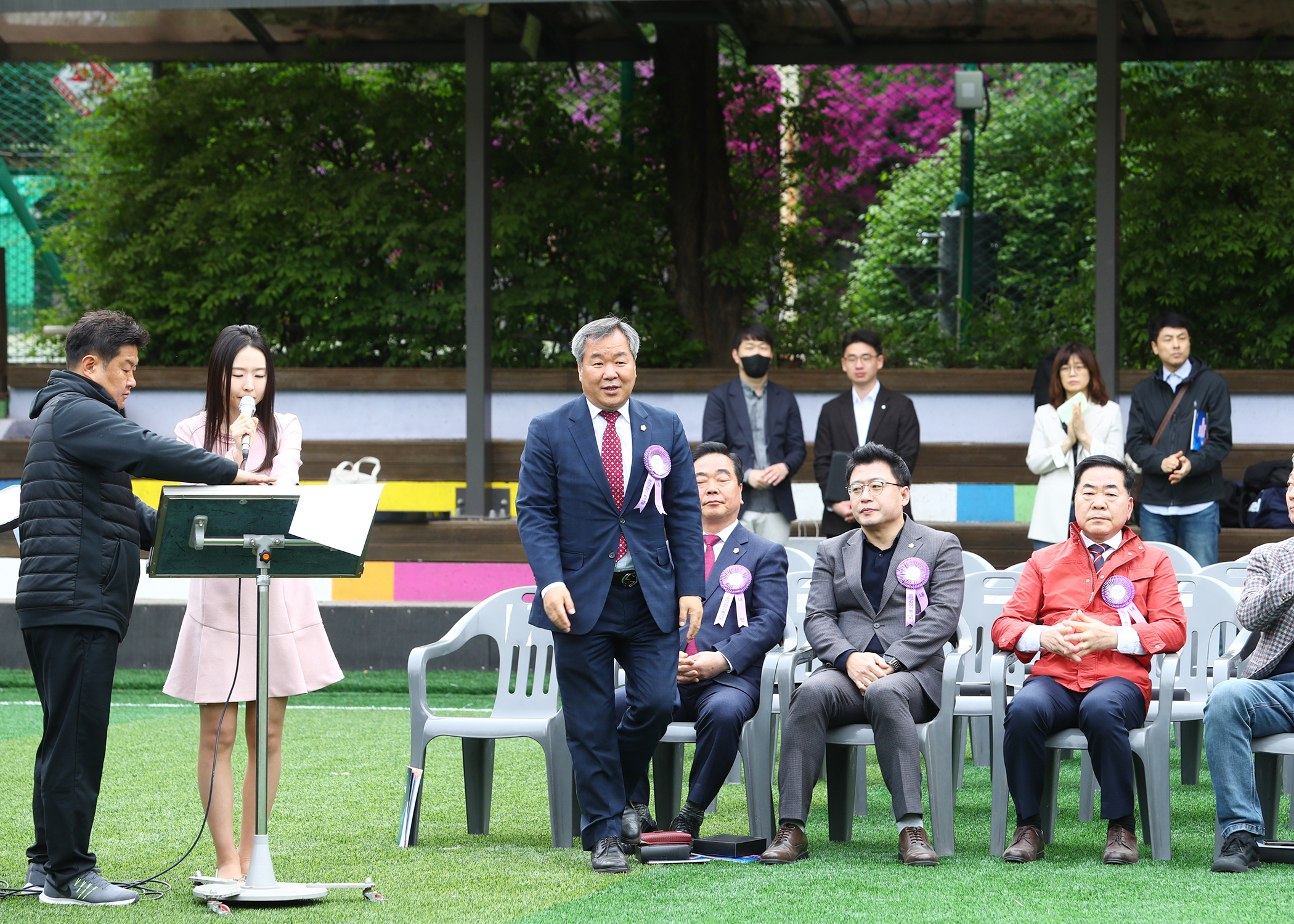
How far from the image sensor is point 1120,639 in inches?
194

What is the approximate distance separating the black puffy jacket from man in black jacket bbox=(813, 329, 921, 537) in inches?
164

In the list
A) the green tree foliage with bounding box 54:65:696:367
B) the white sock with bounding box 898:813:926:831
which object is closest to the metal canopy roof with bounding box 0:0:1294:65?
the green tree foliage with bounding box 54:65:696:367

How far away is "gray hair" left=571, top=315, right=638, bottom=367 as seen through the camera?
4.85 m

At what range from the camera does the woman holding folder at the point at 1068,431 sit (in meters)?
7.65

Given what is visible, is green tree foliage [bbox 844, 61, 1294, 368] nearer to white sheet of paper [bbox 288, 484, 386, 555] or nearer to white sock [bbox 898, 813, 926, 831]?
white sock [bbox 898, 813, 926, 831]

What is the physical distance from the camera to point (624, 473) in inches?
191

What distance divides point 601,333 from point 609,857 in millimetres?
1607

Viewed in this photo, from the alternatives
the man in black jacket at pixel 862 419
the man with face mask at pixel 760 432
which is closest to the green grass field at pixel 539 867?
the man with face mask at pixel 760 432

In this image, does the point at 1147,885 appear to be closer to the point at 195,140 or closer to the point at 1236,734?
the point at 1236,734

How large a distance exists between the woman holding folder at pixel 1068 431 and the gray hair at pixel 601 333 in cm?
343

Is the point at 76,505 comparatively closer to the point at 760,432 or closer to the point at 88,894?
the point at 88,894

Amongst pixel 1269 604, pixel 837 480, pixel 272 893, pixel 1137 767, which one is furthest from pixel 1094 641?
pixel 837 480

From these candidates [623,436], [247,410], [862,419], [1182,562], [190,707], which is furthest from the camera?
[190,707]

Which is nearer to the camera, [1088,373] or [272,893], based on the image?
[272,893]
